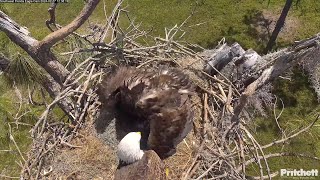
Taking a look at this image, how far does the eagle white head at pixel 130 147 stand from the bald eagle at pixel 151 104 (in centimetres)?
→ 9

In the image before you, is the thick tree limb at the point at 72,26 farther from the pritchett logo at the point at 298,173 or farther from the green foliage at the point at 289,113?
the pritchett logo at the point at 298,173

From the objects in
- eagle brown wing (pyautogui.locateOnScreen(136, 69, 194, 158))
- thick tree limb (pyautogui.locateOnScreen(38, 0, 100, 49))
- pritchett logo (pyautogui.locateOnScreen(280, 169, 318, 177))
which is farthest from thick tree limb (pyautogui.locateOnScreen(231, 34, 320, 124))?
pritchett logo (pyautogui.locateOnScreen(280, 169, 318, 177))

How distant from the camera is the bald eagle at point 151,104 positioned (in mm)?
3662

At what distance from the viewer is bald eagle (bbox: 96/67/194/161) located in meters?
3.66

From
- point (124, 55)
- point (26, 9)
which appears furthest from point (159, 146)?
point (26, 9)

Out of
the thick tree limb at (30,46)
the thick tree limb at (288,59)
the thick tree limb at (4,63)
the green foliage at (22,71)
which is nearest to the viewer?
the thick tree limb at (288,59)

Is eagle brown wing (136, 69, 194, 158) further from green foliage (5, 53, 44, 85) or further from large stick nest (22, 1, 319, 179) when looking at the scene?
green foliage (5, 53, 44, 85)

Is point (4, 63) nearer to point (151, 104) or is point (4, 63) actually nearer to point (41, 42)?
point (41, 42)

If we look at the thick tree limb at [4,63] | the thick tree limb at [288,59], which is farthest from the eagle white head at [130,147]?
the thick tree limb at [4,63]

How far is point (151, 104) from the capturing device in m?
3.67

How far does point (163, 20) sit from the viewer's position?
24.4 ft

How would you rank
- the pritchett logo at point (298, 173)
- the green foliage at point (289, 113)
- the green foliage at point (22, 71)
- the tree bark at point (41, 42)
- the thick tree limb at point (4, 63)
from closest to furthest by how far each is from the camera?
the tree bark at point (41, 42) < the green foliage at point (22, 71) < the thick tree limb at point (4, 63) < the pritchett logo at point (298, 173) < the green foliage at point (289, 113)

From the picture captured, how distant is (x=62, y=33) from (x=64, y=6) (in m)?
4.55

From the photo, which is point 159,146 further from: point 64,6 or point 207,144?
point 64,6
